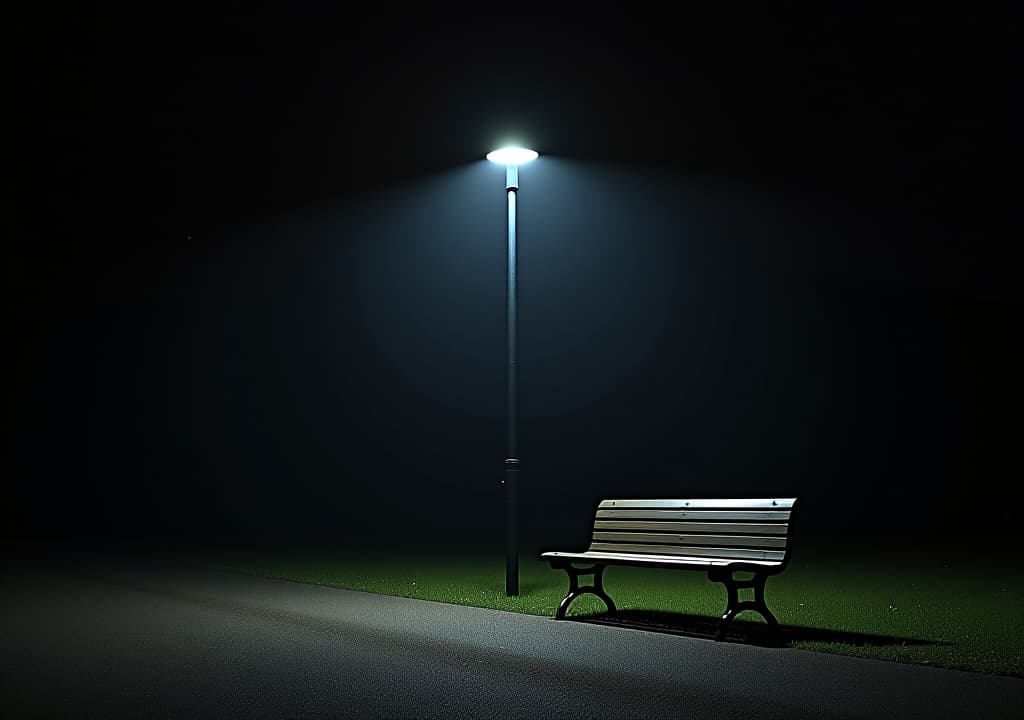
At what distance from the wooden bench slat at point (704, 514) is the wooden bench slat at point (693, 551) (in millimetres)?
242

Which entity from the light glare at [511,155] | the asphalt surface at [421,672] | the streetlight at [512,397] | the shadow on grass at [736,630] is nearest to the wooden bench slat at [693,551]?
the shadow on grass at [736,630]

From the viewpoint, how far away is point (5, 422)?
33531 mm

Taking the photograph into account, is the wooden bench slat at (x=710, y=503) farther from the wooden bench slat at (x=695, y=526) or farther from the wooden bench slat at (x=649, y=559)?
the wooden bench slat at (x=649, y=559)

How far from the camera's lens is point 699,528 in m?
8.83

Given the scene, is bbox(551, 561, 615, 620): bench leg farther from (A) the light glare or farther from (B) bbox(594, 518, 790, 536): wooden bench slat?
(A) the light glare

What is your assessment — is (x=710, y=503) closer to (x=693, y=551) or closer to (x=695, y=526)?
(x=695, y=526)

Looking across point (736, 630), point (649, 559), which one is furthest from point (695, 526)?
point (736, 630)

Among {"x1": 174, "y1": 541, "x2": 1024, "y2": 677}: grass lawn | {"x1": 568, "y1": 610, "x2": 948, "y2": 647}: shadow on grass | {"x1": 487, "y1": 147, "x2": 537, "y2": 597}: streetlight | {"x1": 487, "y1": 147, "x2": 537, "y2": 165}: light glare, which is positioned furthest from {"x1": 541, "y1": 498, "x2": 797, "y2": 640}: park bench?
{"x1": 487, "y1": 147, "x2": 537, "y2": 165}: light glare

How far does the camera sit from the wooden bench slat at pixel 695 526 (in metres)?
8.15

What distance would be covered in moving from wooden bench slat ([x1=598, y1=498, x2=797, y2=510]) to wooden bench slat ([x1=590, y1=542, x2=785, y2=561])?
0.33m

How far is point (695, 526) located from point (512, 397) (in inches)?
135

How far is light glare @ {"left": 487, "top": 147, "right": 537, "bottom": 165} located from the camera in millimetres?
11938

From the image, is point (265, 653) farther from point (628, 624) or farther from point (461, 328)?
point (461, 328)

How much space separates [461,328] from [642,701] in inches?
1081
